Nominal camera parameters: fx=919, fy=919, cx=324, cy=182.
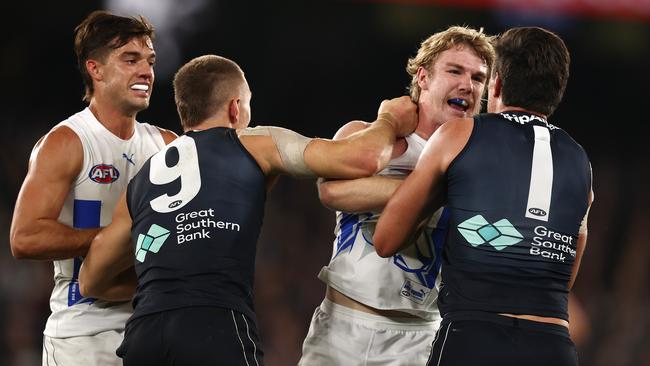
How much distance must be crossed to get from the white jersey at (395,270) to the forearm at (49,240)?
1.40 metres

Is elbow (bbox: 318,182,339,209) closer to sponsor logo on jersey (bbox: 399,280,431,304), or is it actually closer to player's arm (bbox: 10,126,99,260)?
sponsor logo on jersey (bbox: 399,280,431,304)

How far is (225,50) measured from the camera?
14.7 m

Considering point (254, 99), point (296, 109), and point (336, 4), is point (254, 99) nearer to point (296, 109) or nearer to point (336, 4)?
point (296, 109)

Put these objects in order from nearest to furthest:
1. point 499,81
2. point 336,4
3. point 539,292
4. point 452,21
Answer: point 539,292, point 499,81, point 452,21, point 336,4

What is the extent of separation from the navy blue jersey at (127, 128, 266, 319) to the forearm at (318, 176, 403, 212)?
1.50 ft

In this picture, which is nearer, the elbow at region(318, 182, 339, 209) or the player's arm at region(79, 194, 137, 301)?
the player's arm at region(79, 194, 137, 301)

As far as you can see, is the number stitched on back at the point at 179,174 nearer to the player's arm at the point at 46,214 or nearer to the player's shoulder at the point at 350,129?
the player's arm at the point at 46,214

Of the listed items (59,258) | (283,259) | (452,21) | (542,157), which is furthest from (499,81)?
(452,21)

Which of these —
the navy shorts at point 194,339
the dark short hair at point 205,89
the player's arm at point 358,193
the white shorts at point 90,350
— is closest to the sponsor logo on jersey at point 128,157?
the dark short hair at point 205,89

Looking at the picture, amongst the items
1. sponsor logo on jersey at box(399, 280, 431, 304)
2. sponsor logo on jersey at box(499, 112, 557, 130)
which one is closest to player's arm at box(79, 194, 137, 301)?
sponsor logo on jersey at box(399, 280, 431, 304)

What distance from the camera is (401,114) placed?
5281 millimetres

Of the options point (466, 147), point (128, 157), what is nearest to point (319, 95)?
point (128, 157)

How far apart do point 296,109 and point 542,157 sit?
11075 millimetres

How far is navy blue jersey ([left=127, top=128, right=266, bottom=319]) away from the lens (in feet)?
13.8
